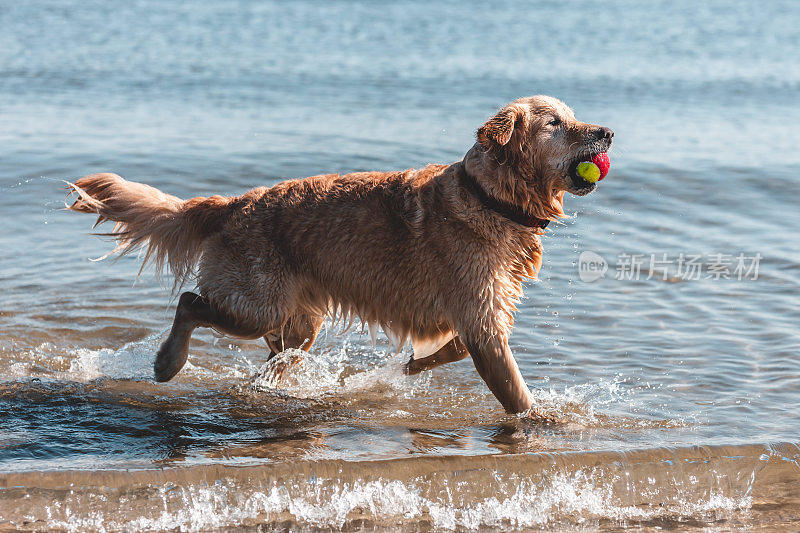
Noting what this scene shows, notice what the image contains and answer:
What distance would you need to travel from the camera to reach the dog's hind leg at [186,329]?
18.2 feet

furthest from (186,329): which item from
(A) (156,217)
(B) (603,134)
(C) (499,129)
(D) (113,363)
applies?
(B) (603,134)

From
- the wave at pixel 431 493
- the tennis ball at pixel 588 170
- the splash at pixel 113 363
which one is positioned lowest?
the wave at pixel 431 493

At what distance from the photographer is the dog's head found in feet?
16.5

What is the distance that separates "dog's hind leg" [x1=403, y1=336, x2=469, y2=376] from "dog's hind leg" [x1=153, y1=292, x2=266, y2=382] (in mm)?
1079

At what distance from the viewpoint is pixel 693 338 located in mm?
6961

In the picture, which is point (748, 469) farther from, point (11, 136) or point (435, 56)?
point (435, 56)

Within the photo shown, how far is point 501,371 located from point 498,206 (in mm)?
954

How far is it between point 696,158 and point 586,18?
1633 centimetres

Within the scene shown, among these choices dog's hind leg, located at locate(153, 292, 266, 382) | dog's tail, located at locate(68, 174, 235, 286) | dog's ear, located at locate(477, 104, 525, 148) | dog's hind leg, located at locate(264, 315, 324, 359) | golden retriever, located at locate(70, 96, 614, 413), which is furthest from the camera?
dog's hind leg, located at locate(264, 315, 324, 359)

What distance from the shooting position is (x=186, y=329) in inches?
219

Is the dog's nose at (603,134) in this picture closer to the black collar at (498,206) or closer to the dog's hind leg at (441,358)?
the black collar at (498,206)

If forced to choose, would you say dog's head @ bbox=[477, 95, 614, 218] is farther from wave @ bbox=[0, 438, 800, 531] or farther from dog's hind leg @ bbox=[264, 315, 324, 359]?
dog's hind leg @ bbox=[264, 315, 324, 359]

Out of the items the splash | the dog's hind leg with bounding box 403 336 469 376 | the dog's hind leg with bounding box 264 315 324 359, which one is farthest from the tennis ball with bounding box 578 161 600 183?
the splash

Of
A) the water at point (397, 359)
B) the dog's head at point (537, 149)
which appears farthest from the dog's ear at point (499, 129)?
the water at point (397, 359)
